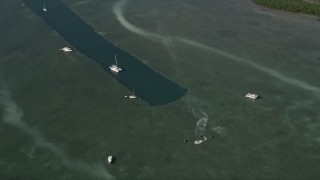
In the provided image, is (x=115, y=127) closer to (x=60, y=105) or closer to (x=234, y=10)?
(x=60, y=105)

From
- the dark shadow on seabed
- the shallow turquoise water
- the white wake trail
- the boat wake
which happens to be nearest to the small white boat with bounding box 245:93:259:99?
the shallow turquoise water

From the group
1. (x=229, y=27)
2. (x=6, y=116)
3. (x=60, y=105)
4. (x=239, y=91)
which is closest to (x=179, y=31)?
(x=229, y=27)

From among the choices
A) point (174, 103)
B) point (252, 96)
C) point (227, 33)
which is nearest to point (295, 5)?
point (227, 33)

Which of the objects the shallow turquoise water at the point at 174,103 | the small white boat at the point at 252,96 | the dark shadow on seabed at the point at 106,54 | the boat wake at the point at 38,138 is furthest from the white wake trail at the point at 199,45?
the boat wake at the point at 38,138

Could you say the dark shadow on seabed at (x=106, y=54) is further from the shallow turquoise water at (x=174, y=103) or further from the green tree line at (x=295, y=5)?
the green tree line at (x=295, y=5)

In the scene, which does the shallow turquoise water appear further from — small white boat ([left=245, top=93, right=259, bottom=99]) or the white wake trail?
small white boat ([left=245, top=93, right=259, bottom=99])

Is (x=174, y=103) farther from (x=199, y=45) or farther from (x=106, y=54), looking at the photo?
(x=199, y=45)
